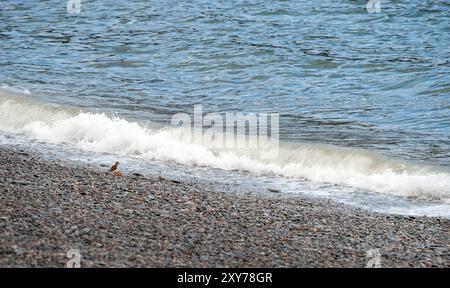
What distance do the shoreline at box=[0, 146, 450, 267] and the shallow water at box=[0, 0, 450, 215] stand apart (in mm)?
1496

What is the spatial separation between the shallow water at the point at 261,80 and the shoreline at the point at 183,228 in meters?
1.50

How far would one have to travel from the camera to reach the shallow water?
10.8 meters

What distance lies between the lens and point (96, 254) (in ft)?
20.5

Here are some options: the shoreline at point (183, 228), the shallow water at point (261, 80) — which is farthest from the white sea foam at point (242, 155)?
the shoreline at point (183, 228)

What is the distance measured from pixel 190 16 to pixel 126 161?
10969mm

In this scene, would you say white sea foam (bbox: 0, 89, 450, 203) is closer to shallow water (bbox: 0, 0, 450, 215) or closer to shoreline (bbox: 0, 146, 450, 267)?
A: shallow water (bbox: 0, 0, 450, 215)

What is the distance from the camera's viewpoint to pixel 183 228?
7129 mm

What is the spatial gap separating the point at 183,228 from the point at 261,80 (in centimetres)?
857

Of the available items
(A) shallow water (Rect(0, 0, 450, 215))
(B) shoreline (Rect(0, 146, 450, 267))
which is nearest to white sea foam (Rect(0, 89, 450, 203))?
(A) shallow water (Rect(0, 0, 450, 215))

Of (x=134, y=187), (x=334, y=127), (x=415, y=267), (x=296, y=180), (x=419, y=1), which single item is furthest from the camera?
(x=419, y=1)

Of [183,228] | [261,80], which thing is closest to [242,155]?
[183,228]

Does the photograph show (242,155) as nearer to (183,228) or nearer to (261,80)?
(183,228)

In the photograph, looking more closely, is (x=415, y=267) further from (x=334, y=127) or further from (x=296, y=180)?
(x=334, y=127)

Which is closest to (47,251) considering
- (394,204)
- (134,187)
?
(134,187)
